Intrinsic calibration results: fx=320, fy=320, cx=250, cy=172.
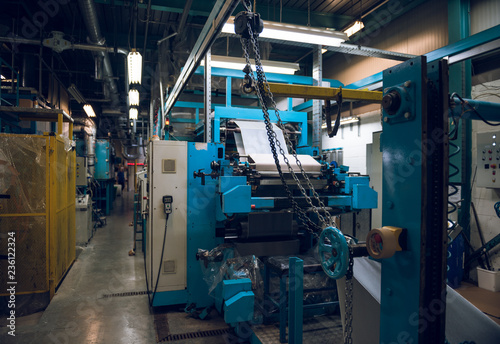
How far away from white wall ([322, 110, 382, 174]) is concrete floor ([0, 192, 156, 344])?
200 inches

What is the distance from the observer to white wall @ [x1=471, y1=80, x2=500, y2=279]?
454 centimetres

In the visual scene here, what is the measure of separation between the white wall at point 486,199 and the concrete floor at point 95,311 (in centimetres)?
471

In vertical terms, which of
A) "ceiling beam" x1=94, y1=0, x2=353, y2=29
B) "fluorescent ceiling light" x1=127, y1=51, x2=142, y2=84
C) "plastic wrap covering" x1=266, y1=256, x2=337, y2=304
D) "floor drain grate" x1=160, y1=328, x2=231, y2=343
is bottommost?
"floor drain grate" x1=160, y1=328, x2=231, y2=343

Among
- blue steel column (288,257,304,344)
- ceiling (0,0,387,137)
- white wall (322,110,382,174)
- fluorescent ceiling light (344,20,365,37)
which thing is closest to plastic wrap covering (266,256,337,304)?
blue steel column (288,257,304,344)

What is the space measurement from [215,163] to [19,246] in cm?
270

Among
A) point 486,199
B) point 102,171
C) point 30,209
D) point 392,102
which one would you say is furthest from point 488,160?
point 102,171

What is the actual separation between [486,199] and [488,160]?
64 cm

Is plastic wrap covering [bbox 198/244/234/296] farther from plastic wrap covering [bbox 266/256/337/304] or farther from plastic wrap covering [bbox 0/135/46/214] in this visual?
plastic wrap covering [bbox 0/135/46/214]

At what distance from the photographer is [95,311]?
3.91 metres

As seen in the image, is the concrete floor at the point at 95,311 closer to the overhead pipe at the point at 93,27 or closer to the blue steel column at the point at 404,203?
the blue steel column at the point at 404,203

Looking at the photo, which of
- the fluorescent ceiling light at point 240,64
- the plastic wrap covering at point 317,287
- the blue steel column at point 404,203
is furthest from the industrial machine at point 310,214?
the fluorescent ceiling light at point 240,64

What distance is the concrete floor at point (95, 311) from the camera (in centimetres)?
331

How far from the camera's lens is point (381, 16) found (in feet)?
21.2

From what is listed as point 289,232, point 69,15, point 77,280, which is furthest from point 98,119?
point 289,232
